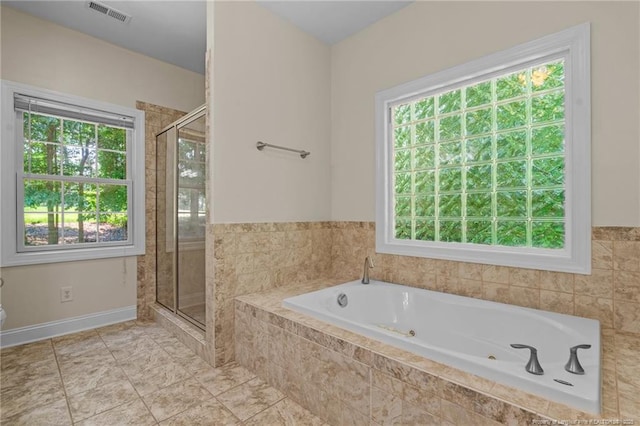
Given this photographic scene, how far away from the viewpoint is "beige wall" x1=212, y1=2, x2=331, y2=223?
6.96ft

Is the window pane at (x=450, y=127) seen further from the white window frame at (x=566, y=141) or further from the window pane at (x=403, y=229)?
the window pane at (x=403, y=229)

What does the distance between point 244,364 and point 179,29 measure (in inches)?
109

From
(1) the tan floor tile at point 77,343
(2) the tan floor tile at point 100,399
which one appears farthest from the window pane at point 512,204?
(1) the tan floor tile at point 77,343

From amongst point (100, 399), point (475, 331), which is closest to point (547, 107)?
Answer: point (475, 331)

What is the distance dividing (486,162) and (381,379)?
1583 mm

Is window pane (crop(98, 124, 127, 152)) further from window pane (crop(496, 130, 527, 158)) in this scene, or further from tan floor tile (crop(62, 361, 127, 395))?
window pane (crop(496, 130, 527, 158))

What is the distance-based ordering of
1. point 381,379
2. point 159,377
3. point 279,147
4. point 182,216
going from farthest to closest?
point 182,216 < point 279,147 < point 159,377 < point 381,379

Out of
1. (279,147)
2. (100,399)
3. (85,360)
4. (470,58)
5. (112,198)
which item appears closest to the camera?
(100,399)

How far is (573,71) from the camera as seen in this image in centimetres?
168

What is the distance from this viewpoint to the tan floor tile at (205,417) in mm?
1521

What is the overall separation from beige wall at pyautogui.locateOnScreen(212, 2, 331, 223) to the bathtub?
31.6 inches

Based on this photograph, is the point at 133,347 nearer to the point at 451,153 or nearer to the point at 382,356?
the point at 382,356

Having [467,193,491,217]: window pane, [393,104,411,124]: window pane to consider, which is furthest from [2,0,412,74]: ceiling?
[467,193,491,217]: window pane

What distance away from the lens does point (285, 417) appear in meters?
1.57
